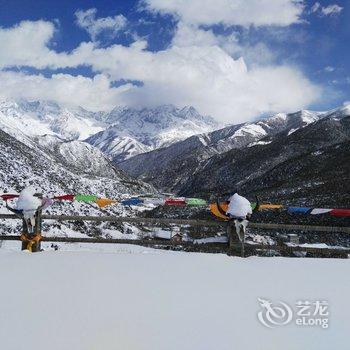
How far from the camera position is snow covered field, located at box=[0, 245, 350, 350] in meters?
6.17

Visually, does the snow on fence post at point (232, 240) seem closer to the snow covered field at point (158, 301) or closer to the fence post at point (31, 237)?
the snow covered field at point (158, 301)

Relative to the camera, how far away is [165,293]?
8031 millimetres

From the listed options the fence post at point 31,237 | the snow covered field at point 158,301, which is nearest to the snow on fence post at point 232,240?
the snow covered field at point 158,301

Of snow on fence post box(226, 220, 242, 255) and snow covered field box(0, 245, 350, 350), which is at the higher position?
snow on fence post box(226, 220, 242, 255)

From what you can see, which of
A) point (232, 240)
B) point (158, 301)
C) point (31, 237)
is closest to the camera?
point (158, 301)

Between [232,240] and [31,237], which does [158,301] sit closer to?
[232,240]

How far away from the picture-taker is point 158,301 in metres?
7.59

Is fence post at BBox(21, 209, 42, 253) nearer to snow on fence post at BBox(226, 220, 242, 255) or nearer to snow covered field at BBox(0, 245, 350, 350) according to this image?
snow covered field at BBox(0, 245, 350, 350)

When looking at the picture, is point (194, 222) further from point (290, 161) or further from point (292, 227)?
point (290, 161)

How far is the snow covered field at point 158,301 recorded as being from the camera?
6.17 metres

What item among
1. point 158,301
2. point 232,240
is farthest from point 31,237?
point 158,301

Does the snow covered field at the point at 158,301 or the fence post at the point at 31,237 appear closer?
the snow covered field at the point at 158,301

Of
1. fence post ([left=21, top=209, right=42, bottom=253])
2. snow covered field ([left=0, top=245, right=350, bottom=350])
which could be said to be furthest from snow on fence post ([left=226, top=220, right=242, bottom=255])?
fence post ([left=21, top=209, right=42, bottom=253])

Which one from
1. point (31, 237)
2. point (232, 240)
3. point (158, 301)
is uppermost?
point (31, 237)
